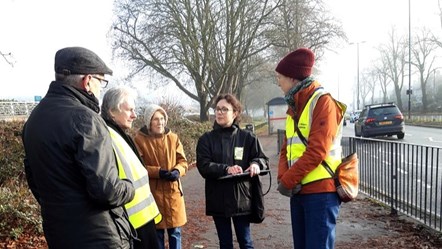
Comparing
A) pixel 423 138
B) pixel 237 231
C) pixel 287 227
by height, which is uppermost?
pixel 237 231

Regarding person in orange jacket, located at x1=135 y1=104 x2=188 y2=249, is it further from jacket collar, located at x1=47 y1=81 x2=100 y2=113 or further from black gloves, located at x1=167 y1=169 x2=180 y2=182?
jacket collar, located at x1=47 y1=81 x2=100 y2=113

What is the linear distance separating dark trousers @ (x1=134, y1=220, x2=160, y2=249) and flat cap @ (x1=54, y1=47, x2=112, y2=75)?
1.07m

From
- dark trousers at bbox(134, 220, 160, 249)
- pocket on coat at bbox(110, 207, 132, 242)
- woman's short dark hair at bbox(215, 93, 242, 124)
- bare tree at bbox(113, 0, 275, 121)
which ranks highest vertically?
bare tree at bbox(113, 0, 275, 121)

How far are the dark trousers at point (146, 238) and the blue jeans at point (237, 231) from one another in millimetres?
1177

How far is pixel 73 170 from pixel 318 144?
160 centimetres

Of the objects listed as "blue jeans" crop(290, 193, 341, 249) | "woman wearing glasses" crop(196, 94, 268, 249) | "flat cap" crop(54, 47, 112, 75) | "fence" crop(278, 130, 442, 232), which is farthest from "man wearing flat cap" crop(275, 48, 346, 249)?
"fence" crop(278, 130, 442, 232)

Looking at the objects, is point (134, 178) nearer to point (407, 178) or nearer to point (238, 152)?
point (238, 152)

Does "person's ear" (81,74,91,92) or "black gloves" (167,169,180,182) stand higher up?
"person's ear" (81,74,91,92)

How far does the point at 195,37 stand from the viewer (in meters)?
23.3

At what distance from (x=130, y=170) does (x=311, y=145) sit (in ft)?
4.09

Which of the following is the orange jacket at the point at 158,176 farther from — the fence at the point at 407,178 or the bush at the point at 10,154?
the bush at the point at 10,154

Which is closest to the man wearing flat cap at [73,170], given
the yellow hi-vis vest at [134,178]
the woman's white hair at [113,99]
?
the yellow hi-vis vest at [134,178]

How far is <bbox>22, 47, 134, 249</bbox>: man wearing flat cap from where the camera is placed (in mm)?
2035

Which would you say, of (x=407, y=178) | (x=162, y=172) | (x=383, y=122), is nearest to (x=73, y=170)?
(x=162, y=172)
